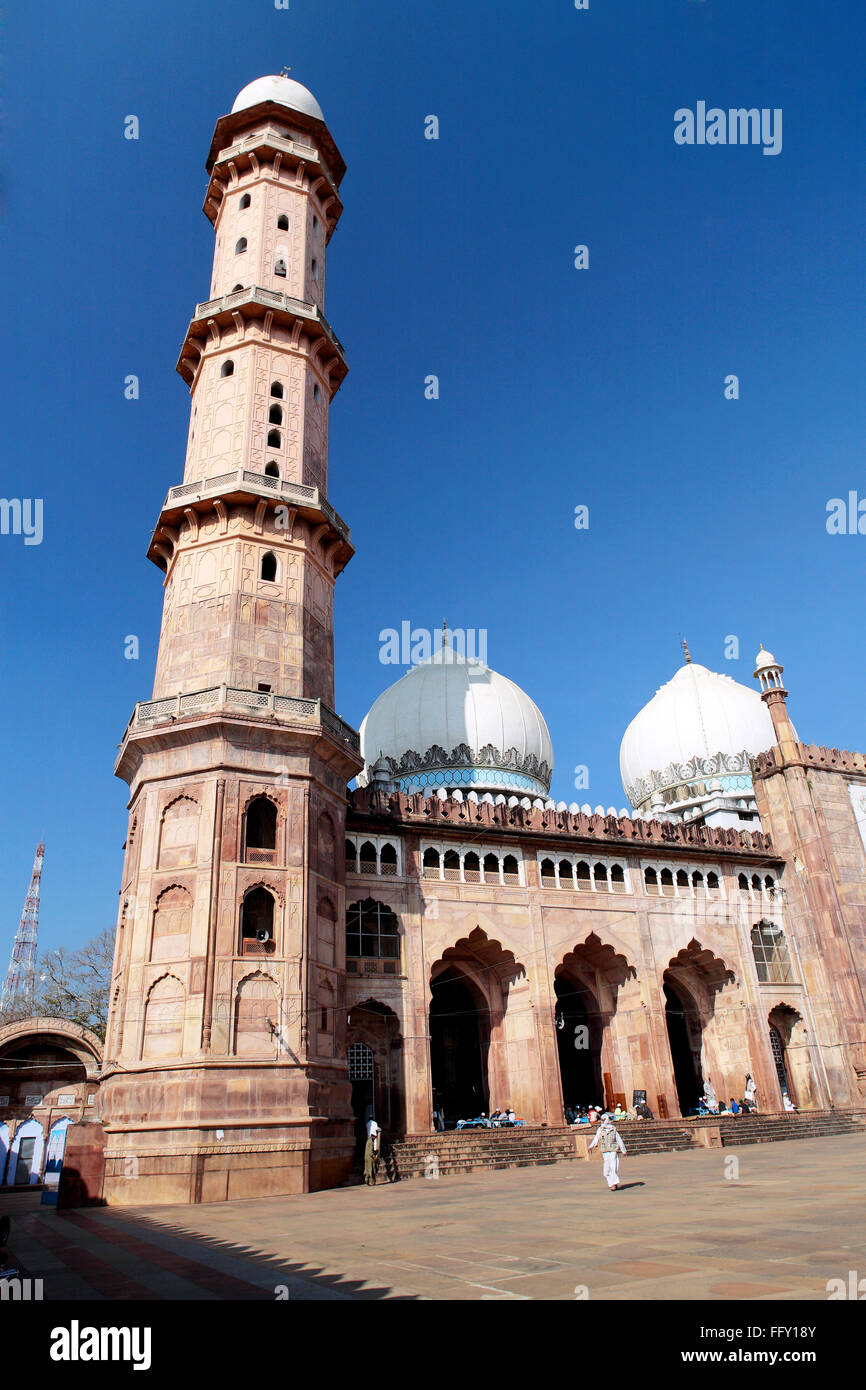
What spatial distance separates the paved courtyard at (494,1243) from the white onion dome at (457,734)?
22.3 metres

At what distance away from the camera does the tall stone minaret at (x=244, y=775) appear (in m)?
19.7

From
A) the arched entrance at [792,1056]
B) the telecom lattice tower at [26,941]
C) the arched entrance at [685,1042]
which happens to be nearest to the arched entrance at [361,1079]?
the arched entrance at [685,1042]

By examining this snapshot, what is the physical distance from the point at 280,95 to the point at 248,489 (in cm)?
1771

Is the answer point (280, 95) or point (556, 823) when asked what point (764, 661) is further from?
point (280, 95)

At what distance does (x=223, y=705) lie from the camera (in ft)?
74.8

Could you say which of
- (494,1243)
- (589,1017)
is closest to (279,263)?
(589,1017)

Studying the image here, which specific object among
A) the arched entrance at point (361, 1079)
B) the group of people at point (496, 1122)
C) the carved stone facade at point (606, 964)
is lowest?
the group of people at point (496, 1122)

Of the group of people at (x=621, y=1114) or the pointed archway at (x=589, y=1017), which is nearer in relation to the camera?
the group of people at (x=621, y=1114)

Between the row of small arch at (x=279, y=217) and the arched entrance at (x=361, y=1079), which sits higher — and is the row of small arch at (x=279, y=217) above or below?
above

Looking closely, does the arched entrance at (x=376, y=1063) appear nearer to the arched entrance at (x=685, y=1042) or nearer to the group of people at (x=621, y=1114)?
the group of people at (x=621, y=1114)

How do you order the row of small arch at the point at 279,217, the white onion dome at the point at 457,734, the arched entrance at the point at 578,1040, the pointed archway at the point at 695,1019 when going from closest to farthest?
the row of small arch at the point at 279,217, the arched entrance at the point at 578,1040, the pointed archway at the point at 695,1019, the white onion dome at the point at 457,734

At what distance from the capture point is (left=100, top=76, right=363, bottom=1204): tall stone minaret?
19.7 m
